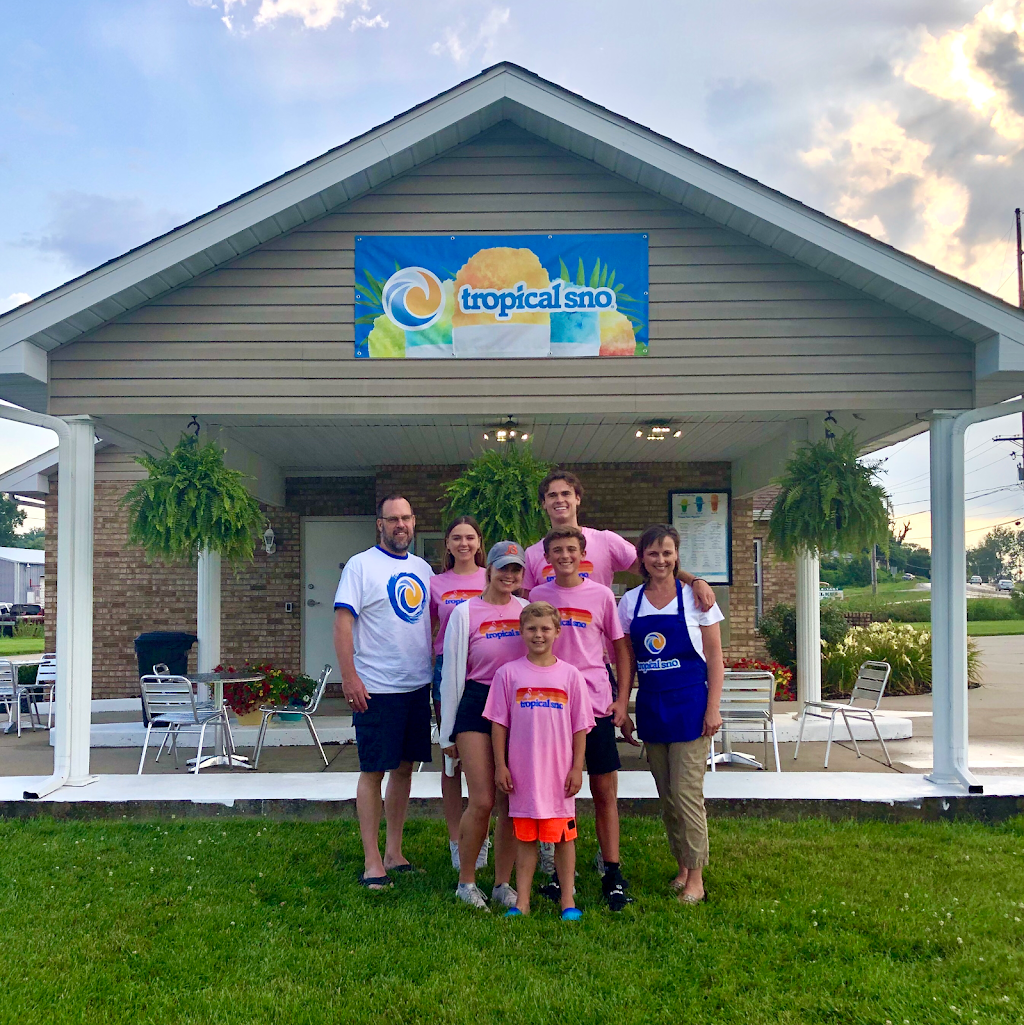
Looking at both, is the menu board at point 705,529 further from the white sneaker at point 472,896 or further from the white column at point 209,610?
the white sneaker at point 472,896

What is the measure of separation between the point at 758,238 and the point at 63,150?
14.9 meters

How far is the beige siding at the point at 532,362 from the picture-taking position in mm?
5367

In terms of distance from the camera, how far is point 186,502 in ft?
17.9

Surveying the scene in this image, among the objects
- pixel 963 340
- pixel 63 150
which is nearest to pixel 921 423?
pixel 963 340

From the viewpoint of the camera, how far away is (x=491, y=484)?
17.9 ft

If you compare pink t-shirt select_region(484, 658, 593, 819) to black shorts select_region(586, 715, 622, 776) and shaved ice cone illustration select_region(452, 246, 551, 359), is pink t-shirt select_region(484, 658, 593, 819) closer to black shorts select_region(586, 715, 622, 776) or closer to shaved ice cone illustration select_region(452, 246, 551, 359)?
black shorts select_region(586, 715, 622, 776)

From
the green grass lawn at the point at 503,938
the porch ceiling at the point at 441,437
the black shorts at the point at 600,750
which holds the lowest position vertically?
the green grass lawn at the point at 503,938

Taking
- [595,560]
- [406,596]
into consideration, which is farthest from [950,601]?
[406,596]

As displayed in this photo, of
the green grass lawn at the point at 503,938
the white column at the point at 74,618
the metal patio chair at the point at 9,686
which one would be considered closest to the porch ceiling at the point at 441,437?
the white column at the point at 74,618

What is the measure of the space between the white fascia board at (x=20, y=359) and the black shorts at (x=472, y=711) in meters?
3.57

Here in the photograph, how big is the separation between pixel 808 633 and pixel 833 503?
94.4 inches

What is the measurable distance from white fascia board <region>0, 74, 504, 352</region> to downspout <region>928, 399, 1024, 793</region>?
12.1 feet

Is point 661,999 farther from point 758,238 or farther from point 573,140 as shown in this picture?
point 573,140

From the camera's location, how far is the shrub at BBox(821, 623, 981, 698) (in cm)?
1045
